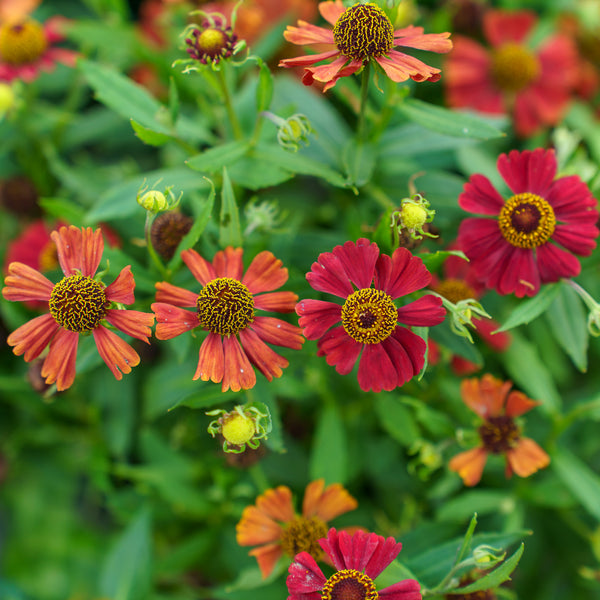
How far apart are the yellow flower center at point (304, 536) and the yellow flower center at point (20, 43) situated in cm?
126

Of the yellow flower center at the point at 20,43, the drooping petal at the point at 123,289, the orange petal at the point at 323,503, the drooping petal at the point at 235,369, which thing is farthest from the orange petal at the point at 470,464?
the yellow flower center at the point at 20,43

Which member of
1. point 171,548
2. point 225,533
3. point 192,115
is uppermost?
point 192,115

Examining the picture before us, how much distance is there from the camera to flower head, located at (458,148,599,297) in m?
1.00

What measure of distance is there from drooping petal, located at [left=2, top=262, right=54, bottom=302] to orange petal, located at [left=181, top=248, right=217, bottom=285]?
0.78 feet

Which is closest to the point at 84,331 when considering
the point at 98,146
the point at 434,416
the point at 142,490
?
the point at 142,490

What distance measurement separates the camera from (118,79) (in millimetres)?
1197

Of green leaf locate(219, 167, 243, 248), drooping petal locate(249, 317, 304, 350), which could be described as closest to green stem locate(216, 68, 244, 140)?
green leaf locate(219, 167, 243, 248)

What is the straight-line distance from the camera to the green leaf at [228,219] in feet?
3.19

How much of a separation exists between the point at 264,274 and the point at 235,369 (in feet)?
0.56

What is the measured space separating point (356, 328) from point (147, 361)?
0.82 metres

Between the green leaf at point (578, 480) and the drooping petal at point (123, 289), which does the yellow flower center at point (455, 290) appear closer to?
the green leaf at point (578, 480)

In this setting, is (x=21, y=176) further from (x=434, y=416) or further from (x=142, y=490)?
(x=434, y=416)

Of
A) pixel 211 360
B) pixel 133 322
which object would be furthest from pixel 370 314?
pixel 133 322

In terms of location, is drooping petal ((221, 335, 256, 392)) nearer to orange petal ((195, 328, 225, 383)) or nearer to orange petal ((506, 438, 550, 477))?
orange petal ((195, 328, 225, 383))
